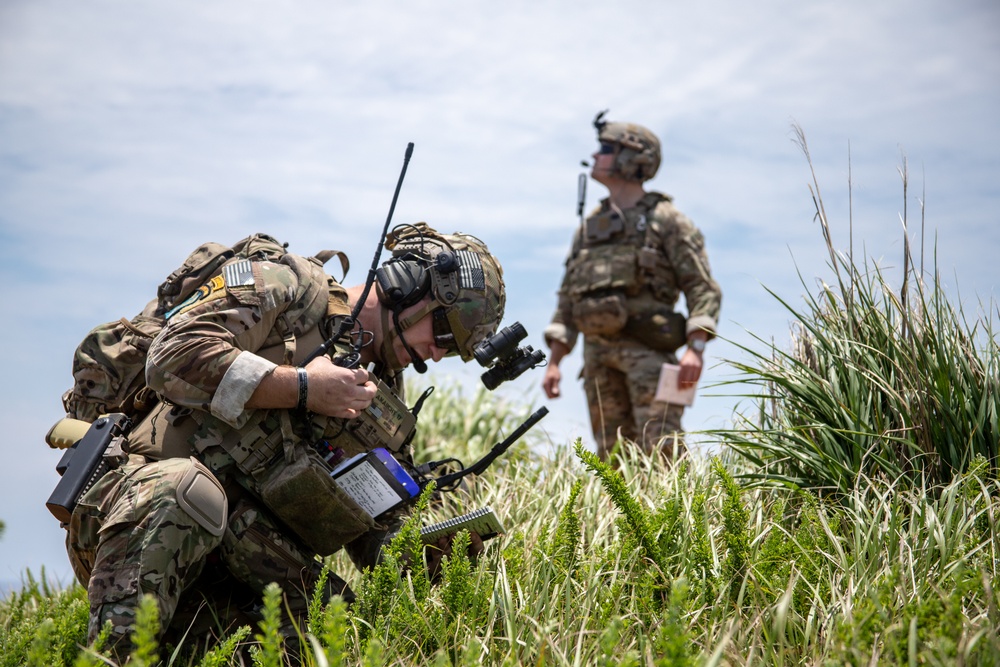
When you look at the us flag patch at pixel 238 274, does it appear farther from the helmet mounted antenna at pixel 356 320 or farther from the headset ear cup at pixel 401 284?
the headset ear cup at pixel 401 284

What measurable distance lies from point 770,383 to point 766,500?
1.93 ft

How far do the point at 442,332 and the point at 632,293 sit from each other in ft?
11.4

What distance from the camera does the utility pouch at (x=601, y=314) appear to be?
674cm

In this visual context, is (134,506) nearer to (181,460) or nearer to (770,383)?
(181,460)

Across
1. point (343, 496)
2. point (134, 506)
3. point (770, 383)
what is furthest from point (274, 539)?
point (770, 383)

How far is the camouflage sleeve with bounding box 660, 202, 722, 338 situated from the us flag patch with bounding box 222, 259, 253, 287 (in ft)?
12.8

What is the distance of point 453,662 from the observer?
284 cm

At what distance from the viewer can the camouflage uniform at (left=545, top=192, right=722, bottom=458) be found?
6578 mm

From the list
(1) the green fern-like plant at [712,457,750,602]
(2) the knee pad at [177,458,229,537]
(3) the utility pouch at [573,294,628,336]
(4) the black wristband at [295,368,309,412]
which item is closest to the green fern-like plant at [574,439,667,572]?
(1) the green fern-like plant at [712,457,750,602]

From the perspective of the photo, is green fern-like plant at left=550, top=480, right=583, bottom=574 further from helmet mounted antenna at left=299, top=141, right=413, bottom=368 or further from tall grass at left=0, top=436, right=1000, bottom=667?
helmet mounted antenna at left=299, top=141, right=413, bottom=368

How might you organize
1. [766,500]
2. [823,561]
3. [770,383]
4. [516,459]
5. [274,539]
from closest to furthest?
[823,561]
[274,539]
[766,500]
[770,383]
[516,459]

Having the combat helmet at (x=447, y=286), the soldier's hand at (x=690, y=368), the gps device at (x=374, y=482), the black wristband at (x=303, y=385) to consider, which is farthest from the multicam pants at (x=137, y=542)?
the soldier's hand at (x=690, y=368)

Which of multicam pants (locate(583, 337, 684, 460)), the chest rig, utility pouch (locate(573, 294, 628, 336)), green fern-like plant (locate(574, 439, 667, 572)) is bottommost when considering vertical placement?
green fern-like plant (locate(574, 439, 667, 572))

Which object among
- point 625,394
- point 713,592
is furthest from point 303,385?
point 625,394
